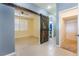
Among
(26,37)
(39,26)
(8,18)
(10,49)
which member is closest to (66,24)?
(8,18)

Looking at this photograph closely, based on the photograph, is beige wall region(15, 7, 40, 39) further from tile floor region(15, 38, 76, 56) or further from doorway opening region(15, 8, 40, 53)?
tile floor region(15, 38, 76, 56)

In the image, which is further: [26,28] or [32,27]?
[32,27]

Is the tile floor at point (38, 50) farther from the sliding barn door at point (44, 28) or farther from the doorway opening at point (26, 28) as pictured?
the sliding barn door at point (44, 28)

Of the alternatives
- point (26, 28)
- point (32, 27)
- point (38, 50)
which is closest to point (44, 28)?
point (32, 27)

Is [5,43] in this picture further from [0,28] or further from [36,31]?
[36,31]

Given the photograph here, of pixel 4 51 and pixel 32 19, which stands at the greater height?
pixel 32 19

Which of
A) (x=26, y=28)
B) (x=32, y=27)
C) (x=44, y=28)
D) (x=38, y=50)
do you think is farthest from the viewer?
(x=44, y=28)

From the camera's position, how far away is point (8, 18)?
112 inches

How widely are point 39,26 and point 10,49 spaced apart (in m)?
2.41

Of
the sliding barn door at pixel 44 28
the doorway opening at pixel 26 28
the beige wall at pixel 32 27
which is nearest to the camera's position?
the doorway opening at pixel 26 28

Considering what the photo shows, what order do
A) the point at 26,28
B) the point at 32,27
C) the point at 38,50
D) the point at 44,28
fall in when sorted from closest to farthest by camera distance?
1. the point at 38,50
2. the point at 26,28
3. the point at 32,27
4. the point at 44,28

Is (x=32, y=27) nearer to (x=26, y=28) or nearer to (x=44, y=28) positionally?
(x=26, y=28)

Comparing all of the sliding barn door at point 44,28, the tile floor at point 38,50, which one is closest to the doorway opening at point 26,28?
the tile floor at point 38,50

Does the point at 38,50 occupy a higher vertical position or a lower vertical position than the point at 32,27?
lower
